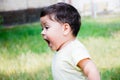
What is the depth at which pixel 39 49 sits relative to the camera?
2.53m

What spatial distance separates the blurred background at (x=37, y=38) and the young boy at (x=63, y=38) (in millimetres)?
915

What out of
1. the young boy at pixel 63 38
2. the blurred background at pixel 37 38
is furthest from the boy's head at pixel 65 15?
the blurred background at pixel 37 38

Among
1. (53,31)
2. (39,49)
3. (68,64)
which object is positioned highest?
(53,31)

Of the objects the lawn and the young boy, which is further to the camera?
the lawn

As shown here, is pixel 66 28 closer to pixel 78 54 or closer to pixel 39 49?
pixel 78 54

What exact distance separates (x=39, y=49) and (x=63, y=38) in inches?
38.3

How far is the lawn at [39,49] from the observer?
2469 millimetres

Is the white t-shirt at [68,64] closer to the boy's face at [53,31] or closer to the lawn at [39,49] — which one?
the boy's face at [53,31]

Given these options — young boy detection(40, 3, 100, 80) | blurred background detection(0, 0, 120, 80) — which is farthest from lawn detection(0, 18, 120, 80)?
young boy detection(40, 3, 100, 80)

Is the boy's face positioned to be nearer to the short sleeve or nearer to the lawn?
the short sleeve

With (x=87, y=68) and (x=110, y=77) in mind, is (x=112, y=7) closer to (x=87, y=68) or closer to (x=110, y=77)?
(x=110, y=77)

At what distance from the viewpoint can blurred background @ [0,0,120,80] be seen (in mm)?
2467

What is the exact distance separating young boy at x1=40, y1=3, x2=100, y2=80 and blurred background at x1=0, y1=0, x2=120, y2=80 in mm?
915

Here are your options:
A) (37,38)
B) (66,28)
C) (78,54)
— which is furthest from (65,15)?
(37,38)
